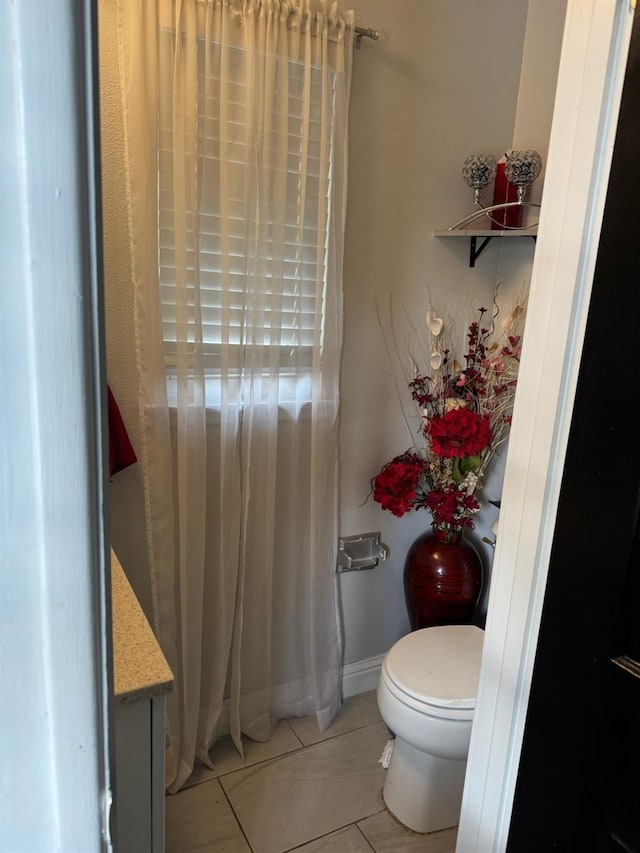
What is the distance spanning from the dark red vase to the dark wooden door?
1141mm

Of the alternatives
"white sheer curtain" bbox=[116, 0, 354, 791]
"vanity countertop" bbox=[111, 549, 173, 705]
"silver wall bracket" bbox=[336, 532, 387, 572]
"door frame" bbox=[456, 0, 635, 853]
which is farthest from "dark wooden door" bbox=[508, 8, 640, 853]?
"silver wall bracket" bbox=[336, 532, 387, 572]

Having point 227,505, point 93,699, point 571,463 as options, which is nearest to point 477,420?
point 227,505

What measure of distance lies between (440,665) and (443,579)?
16.0 inches

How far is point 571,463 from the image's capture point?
0.98m

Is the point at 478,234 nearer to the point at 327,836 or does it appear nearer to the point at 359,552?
the point at 359,552

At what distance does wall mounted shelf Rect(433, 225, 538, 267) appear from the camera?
2.07 m

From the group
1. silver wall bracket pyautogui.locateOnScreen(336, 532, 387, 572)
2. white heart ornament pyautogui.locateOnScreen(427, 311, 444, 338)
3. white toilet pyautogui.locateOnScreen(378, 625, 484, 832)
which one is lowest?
white toilet pyautogui.locateOnScreen(378, 625, 484, 832)

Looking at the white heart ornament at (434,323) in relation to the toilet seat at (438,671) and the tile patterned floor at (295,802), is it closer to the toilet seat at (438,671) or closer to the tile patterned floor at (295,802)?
the toilet seat at (438,671)

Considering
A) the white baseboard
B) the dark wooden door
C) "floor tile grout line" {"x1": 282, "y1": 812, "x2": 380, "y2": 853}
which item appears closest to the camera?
the dark wooden door

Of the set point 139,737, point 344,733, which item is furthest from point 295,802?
point 139,737

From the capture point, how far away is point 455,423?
211 cm

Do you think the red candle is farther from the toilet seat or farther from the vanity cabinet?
the vanity cabinet

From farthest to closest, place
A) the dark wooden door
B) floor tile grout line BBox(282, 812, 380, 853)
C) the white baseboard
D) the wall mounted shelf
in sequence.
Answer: the white baseboard < the wall mounted shelf < floor tile grout line BBox(282, 812, 380, 853) < the dark wooden door

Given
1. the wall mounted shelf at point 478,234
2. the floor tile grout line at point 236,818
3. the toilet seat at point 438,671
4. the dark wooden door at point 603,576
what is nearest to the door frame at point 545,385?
the dark wooden door at point 603,576
